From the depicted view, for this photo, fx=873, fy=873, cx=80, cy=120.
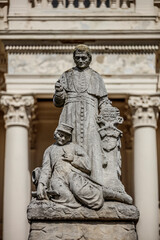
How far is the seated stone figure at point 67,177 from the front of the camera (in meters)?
13.1

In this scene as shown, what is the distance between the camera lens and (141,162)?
28.9m

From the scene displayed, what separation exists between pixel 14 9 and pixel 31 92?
3.06 meters

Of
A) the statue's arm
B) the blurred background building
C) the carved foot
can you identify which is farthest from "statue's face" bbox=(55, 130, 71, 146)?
the blurred background building

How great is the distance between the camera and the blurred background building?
1136 inches

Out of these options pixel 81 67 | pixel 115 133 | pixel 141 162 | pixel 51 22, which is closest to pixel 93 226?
pixel 115 133

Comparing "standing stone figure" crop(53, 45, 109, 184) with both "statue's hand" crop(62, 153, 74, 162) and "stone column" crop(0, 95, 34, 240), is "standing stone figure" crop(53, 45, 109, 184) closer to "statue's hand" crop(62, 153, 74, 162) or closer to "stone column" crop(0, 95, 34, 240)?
"statue's hand" crop(62, 153, 74, 162)

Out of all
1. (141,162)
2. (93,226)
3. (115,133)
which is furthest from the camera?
(141,162)

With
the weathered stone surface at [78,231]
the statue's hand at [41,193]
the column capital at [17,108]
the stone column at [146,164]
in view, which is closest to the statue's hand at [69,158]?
the statue's hand at [41,193]

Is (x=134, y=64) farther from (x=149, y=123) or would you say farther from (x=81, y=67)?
(x=81, y=67)

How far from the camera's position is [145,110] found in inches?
1163

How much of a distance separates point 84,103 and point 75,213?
2.01 meters

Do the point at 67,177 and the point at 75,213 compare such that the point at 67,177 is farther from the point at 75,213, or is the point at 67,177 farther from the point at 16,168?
the point at 16,168

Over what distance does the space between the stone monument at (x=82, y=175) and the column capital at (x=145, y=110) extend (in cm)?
1481

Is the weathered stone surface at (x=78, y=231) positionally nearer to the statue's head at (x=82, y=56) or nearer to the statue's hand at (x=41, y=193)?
the statue's hand at (x=41, y=193)
